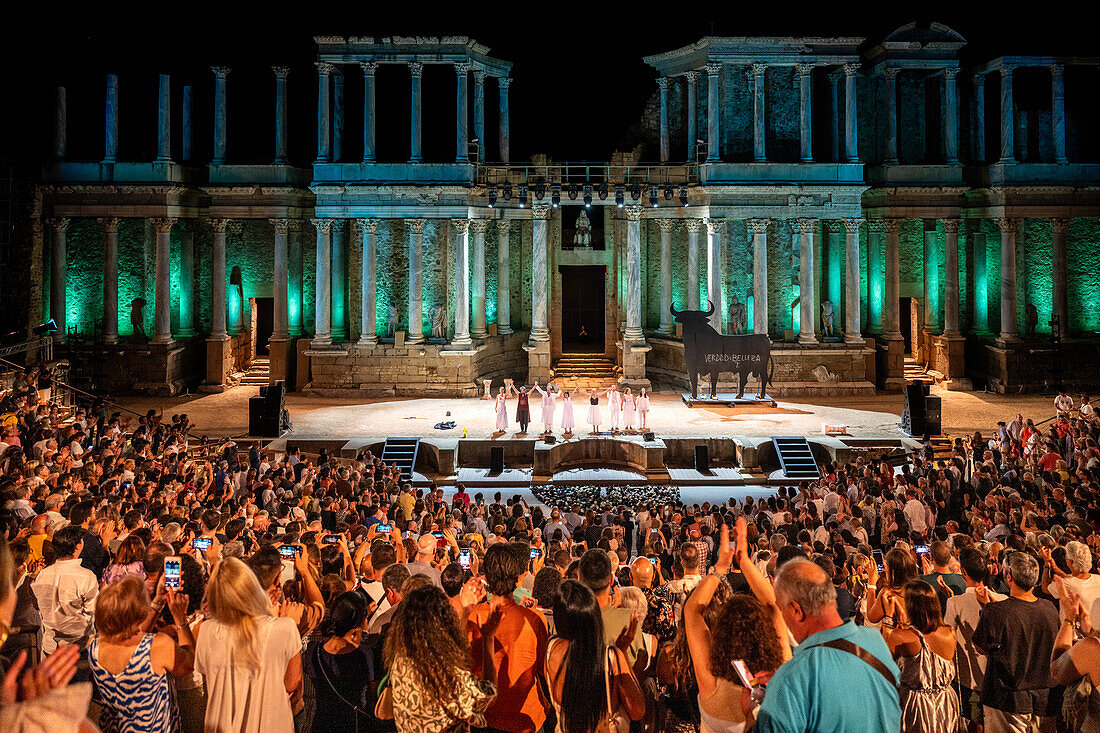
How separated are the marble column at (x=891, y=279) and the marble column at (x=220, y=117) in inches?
859

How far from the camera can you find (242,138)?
3878 centimetres

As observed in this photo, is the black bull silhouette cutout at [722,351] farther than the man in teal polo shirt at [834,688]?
Yes

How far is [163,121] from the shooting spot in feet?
114

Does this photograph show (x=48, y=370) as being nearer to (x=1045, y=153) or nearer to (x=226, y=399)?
(x=226, y=399)

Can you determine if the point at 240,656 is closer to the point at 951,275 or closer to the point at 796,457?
the point at 796,457

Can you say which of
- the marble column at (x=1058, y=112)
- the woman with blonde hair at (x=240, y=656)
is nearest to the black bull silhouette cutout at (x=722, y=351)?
the marble column at (x=1058, y=112)

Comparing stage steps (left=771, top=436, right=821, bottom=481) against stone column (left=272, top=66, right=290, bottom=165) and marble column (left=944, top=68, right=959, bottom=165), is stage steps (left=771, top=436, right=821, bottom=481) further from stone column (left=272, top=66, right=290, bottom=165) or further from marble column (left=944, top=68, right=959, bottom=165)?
stone column (left=272, top=66, right=290, bottom=165)

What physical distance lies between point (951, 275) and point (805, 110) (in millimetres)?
7215

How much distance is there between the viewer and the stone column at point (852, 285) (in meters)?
34.9

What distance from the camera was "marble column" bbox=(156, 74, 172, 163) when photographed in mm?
34625

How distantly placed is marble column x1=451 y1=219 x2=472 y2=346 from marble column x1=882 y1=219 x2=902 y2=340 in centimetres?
1379

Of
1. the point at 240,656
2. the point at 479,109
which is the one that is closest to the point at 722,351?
the point at 479,109

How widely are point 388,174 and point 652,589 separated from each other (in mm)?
28099

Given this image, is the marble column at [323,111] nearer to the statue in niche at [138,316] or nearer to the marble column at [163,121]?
the marble column at [163,121]
